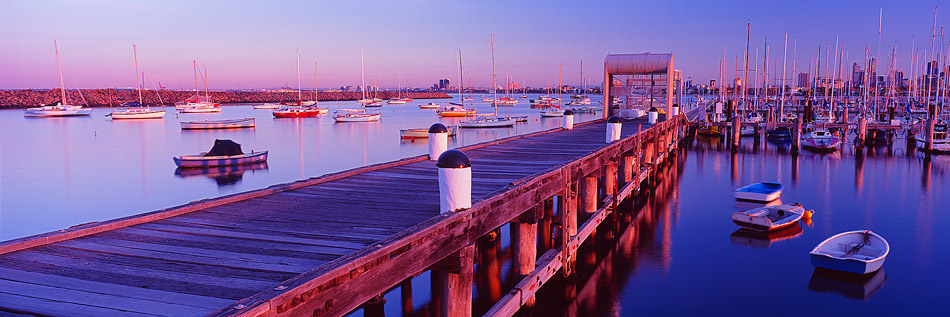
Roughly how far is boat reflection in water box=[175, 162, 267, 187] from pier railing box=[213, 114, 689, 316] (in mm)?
26136

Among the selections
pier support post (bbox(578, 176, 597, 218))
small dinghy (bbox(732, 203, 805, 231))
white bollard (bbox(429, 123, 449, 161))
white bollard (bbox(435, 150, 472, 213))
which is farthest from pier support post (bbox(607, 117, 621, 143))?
white bollard (bbox(435, 150, 472, 213))

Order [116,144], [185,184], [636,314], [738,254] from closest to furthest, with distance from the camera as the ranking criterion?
[636,314]
[738,254]
[185,184]
[116,144]

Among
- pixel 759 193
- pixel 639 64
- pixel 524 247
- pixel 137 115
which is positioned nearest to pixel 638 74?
pixel 639 64

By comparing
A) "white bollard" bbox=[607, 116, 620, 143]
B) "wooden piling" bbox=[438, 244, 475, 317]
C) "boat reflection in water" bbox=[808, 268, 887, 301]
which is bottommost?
"boat reflection in water" bbox=[808, 268, 887, 301]

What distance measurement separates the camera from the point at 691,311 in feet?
50.6

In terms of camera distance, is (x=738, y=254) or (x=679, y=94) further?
(x=679, y=94)

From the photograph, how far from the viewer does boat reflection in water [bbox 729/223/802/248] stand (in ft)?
70.2

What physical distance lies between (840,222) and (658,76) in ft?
76.7

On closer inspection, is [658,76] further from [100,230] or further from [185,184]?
[100,230]

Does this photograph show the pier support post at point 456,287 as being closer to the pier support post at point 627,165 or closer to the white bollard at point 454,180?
the white bollard at point 454,180

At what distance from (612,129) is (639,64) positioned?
68.0 ft

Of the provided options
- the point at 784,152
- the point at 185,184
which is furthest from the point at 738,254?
the point at 784,152

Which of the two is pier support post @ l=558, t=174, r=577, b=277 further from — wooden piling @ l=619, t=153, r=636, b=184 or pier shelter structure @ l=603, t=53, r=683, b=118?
pier shelter structure @ l=603, t=53, r=683, b=118

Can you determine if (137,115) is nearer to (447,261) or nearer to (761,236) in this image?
(761,236)
